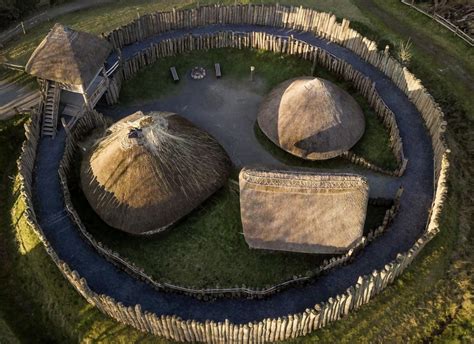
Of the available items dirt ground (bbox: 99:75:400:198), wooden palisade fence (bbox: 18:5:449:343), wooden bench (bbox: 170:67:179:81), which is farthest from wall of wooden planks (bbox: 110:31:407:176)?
dirt ground (bbox: 99:75:400:198)

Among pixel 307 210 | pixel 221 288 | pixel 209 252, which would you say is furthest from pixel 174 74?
pixel 221 288

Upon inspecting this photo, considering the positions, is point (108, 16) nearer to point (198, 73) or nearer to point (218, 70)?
point (198, 73)

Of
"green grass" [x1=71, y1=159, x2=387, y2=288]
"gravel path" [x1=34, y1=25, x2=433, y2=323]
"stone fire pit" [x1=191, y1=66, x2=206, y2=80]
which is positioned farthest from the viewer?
"stone fire pit" [x1=191, y1=66, x2=206, y2=80]

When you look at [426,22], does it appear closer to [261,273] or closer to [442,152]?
[442,152]

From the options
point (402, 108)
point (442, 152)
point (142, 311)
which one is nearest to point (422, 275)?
point (442, 152)

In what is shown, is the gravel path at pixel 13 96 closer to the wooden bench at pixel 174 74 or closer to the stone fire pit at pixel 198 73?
the wooden bench at pixel 174 74

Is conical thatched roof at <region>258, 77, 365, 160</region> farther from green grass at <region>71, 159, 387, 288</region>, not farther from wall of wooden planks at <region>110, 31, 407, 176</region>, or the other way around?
green grass at <region>71, 159, 387, 288</region>
